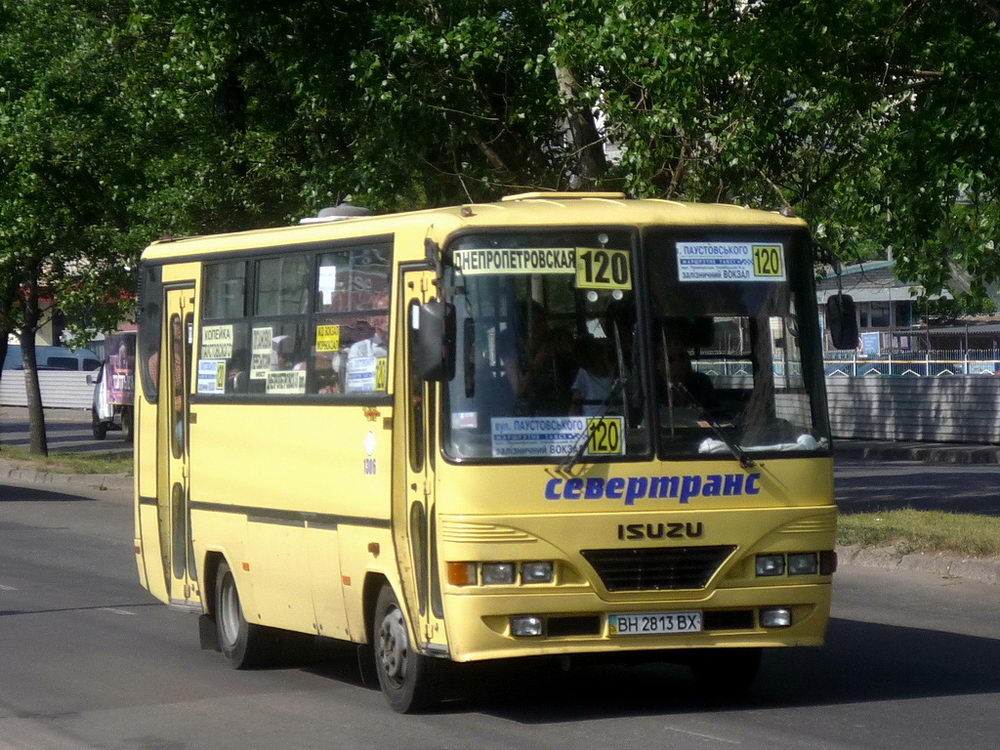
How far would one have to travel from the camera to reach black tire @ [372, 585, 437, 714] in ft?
27.2

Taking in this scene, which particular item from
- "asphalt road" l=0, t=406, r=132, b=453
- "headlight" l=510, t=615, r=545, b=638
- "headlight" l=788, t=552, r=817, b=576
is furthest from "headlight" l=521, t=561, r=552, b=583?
"asphalt road" l=0, t=406, r=132, b=453

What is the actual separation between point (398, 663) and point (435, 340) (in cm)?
182

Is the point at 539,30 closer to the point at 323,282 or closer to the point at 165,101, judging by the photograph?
the point at 165,101

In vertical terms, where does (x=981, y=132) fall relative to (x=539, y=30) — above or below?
below

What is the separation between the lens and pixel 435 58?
17.9 metres

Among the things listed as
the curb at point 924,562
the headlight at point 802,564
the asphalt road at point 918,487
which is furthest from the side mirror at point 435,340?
the asphalt road at point 918,487

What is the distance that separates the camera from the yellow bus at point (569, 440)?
7.89m

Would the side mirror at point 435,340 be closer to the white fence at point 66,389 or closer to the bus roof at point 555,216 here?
the bus roof at point 555,216

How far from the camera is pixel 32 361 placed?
31422 millimetres

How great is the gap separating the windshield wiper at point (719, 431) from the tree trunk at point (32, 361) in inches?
950

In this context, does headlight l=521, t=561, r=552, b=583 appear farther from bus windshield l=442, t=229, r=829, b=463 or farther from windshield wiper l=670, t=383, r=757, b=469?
windshield wiper l=670, t=383, r=757, b=469

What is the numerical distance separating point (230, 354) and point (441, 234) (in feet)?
8.45

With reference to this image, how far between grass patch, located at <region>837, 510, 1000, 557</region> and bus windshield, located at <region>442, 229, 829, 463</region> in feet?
21.8

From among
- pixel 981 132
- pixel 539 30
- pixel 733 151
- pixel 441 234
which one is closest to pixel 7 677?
pixel 441 234
